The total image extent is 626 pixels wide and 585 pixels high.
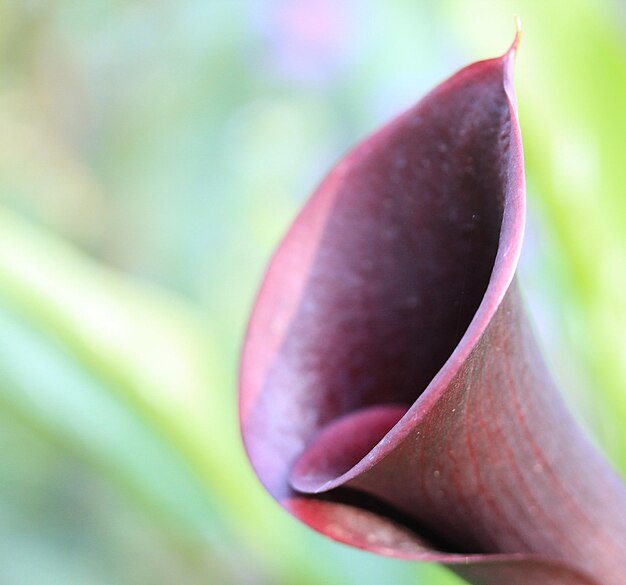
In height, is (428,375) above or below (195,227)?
above

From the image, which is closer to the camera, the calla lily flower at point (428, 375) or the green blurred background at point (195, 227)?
the calla lily flower at point (428, 375)

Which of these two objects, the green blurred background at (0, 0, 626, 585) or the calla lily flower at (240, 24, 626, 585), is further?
the green blurred background at (0, 0, 626, 585)

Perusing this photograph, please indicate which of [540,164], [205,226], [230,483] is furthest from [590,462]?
[205,226]

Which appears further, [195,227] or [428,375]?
[195,227]
